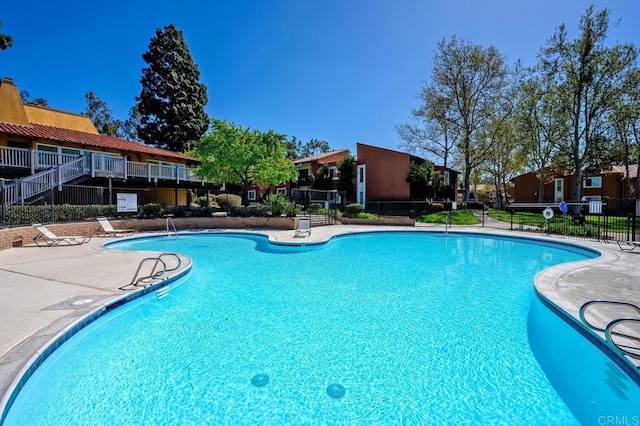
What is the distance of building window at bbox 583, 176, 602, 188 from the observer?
1160 inches

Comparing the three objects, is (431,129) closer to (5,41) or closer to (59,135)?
(59,135)

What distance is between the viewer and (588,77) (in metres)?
19.7

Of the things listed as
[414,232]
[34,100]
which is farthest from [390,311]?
[34,100]

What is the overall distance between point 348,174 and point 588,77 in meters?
18.3

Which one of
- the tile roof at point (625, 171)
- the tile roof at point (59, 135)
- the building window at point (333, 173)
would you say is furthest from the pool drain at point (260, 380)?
the tile roof at point (625, 171)

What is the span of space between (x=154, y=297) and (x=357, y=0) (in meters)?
14.4

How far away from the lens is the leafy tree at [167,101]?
31828mm

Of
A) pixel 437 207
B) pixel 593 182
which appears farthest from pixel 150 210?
pixel 593 182

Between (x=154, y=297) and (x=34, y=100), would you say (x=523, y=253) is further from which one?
(x=34, y=100)

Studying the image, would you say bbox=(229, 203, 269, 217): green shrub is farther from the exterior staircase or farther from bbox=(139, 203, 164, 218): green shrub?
the exterior staircase

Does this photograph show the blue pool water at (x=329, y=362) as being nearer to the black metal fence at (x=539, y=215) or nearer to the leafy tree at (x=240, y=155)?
the leafy tree at (x=240, y=155)

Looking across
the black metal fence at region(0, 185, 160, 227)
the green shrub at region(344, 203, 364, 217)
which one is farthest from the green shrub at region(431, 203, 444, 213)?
the black metal fence at region(0, 185, 160, 227)

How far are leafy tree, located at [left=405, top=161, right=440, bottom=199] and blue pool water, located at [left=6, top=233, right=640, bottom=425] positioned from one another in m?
19.8

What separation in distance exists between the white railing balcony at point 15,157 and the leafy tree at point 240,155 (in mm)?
8066
